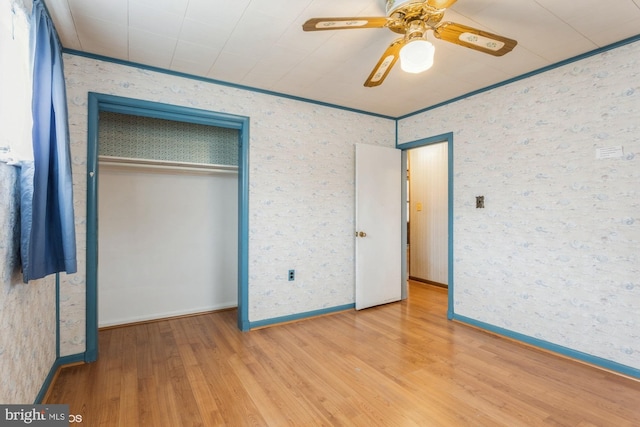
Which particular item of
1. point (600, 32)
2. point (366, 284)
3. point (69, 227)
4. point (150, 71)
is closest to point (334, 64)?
point (150, 71)

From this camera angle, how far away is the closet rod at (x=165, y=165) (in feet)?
10.1

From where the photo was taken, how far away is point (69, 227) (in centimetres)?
187

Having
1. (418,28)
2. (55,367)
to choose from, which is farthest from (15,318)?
(418,28)

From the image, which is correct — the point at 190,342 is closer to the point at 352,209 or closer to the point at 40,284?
the point at 40,284

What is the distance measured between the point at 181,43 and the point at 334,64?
1.19 meters

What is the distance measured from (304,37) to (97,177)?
1.95 meters

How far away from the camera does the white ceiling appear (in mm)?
1931

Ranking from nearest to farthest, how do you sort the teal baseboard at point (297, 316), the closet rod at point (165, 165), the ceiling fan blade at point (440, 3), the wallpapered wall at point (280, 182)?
the ceiling fan blade at point (440, 3)
the wallpapered wall at point (280, 182)
the closet rod at point (165, 165)
the teal baseboard at point (297, 316)

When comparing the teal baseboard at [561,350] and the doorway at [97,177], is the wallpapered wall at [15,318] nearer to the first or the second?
the doorway at [97,177]

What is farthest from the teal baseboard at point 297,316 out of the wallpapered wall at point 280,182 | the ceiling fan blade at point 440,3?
the ceiling fan blade at point 440,3

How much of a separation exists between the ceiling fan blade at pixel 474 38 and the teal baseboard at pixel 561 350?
2373 mm

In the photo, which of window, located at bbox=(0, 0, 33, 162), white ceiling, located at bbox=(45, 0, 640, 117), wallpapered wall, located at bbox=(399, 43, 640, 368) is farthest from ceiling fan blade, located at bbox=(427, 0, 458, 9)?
window, located at bbox=(0, 0, 33, 162)

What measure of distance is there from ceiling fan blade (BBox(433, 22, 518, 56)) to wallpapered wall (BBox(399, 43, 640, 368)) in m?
1.25

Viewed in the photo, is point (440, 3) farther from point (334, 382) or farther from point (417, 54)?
point (334, 382)
